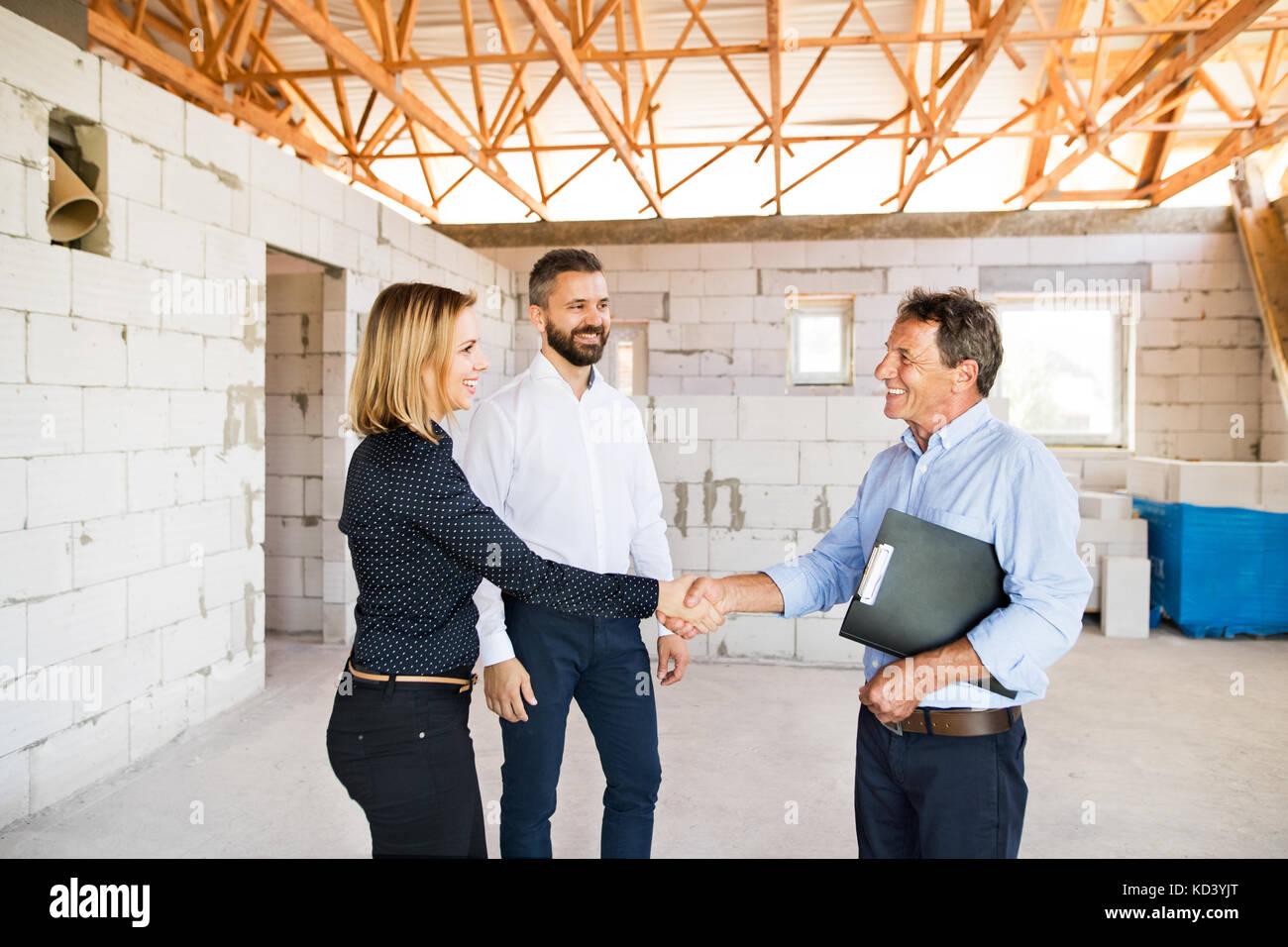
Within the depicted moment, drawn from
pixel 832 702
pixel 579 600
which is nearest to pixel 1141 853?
pixel 832 702

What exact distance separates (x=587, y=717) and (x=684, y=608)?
0.39 metres

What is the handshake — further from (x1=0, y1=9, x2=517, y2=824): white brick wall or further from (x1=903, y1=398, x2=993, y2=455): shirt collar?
(x1=0, y1=9, x2=517, y2=824): white brick wall

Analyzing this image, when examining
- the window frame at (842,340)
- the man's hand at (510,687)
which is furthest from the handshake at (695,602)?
the window frame at (842,340)

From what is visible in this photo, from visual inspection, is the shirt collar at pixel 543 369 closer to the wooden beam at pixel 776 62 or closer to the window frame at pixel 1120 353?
the wooden beam at pixel 776 62

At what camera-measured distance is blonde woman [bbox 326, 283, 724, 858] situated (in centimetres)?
146

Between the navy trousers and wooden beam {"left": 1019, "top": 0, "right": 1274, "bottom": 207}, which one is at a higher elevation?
wooden beam {"left": 1019, "top": 0, "right": 1274, "bottom": 207}

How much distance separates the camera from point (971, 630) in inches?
58.7

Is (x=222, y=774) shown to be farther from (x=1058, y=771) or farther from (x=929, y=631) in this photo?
(x=1058, y=771)

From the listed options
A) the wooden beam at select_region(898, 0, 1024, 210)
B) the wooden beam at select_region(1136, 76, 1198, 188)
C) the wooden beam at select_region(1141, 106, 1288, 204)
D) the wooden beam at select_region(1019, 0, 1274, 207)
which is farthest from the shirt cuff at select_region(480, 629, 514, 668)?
the wooden beam at select_region(1136, 76, 1198, 188)

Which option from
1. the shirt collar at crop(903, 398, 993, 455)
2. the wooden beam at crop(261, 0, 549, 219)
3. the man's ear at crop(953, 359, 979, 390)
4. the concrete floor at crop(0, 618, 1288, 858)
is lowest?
the concrete floor at crop(0, 618, 1288, 858)

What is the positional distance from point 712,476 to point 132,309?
3204 mm

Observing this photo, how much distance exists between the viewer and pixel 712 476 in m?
5.23

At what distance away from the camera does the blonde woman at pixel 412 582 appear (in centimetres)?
146
